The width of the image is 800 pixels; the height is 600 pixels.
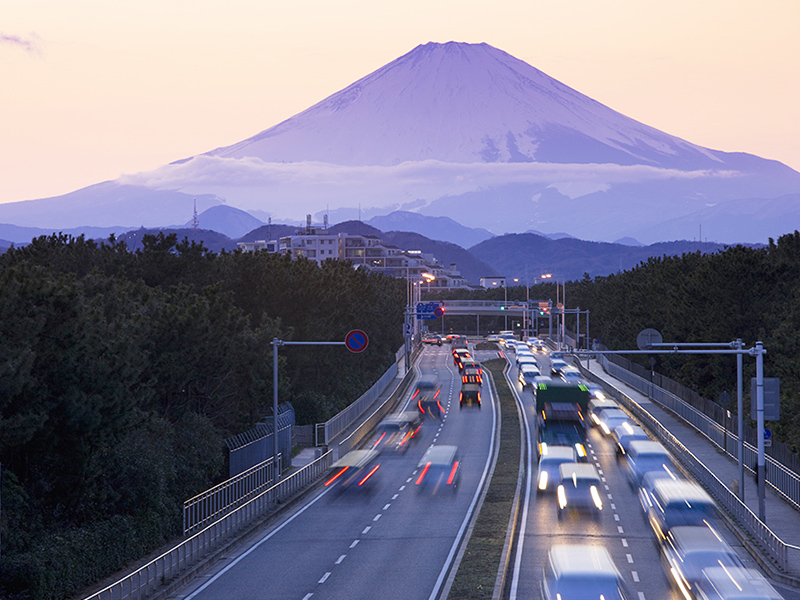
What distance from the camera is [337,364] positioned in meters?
84.2

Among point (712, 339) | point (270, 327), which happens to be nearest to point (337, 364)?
point (270, 327)

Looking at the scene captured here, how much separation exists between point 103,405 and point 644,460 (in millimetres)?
25535

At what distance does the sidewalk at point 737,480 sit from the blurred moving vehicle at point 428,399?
53.7 ft

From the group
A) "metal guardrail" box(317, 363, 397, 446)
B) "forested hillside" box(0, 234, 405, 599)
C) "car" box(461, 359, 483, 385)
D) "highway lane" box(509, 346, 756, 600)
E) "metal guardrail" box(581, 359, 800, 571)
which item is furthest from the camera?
"car" box(461, 359, 483, 385)

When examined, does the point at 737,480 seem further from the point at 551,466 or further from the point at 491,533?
the point at 491,533

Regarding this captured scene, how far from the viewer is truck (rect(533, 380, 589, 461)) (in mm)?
60438

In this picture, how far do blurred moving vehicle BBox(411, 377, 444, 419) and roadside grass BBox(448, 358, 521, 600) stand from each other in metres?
13.6

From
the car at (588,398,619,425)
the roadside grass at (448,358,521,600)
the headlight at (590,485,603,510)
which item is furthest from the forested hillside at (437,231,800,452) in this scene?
the roadside grass at (448,358,521,600)

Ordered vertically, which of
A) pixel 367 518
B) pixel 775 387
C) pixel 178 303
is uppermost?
pixel 178 303

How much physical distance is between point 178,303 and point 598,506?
2358 centimetres

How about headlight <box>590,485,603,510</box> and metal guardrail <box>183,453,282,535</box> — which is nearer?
metal guardrail <box>183,453,282,535</box>

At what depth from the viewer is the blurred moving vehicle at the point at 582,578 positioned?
21594 millimetres

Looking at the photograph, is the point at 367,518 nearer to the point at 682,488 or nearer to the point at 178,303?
the point at 682,488

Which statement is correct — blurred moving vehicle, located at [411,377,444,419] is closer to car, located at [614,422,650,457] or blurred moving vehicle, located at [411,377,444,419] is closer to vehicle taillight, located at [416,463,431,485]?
car, located at [614,422,650,457]
